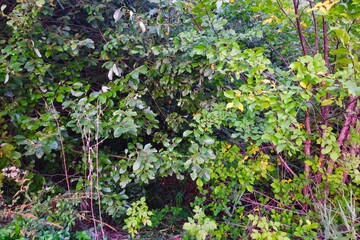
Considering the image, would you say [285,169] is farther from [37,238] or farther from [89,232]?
[37,238]

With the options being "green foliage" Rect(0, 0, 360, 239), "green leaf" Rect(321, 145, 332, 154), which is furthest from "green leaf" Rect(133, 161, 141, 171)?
"green leaf" Rect(321, 145, 332, 154)

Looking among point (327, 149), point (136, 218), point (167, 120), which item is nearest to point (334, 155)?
point (327, 149)

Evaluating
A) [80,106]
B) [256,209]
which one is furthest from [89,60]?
[256,209]

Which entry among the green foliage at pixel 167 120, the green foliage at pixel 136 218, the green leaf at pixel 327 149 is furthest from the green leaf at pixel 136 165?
the green leaf at pixel 327 149

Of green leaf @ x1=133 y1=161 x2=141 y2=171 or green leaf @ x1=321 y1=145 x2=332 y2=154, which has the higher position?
green leaf @ x1=321 y1=145 x2=332 y2=154

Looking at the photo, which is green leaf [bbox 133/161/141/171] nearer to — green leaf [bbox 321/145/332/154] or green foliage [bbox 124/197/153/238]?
green foliage [bbox 124/197/153/238]

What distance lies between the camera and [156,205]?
9.61 feet

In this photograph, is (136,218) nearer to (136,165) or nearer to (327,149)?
(136,165)

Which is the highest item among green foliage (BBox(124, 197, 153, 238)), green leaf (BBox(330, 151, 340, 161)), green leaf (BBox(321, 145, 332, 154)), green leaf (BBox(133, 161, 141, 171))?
green leaf (BBox(321, 145, 332, 154))

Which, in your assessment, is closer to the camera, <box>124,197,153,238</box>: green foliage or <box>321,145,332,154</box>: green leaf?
<box>321,145,332,154</box>: green leaf

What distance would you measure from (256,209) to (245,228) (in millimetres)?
171

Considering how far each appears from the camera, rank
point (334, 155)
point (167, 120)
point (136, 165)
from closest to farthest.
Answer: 1. point (334, 155)
2. point (136, 165)
3. point (167, 120)

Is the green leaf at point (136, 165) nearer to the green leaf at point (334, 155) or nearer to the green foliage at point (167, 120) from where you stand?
the green foliage at point (167, 120)

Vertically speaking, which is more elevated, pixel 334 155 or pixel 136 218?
pixel 334 155
